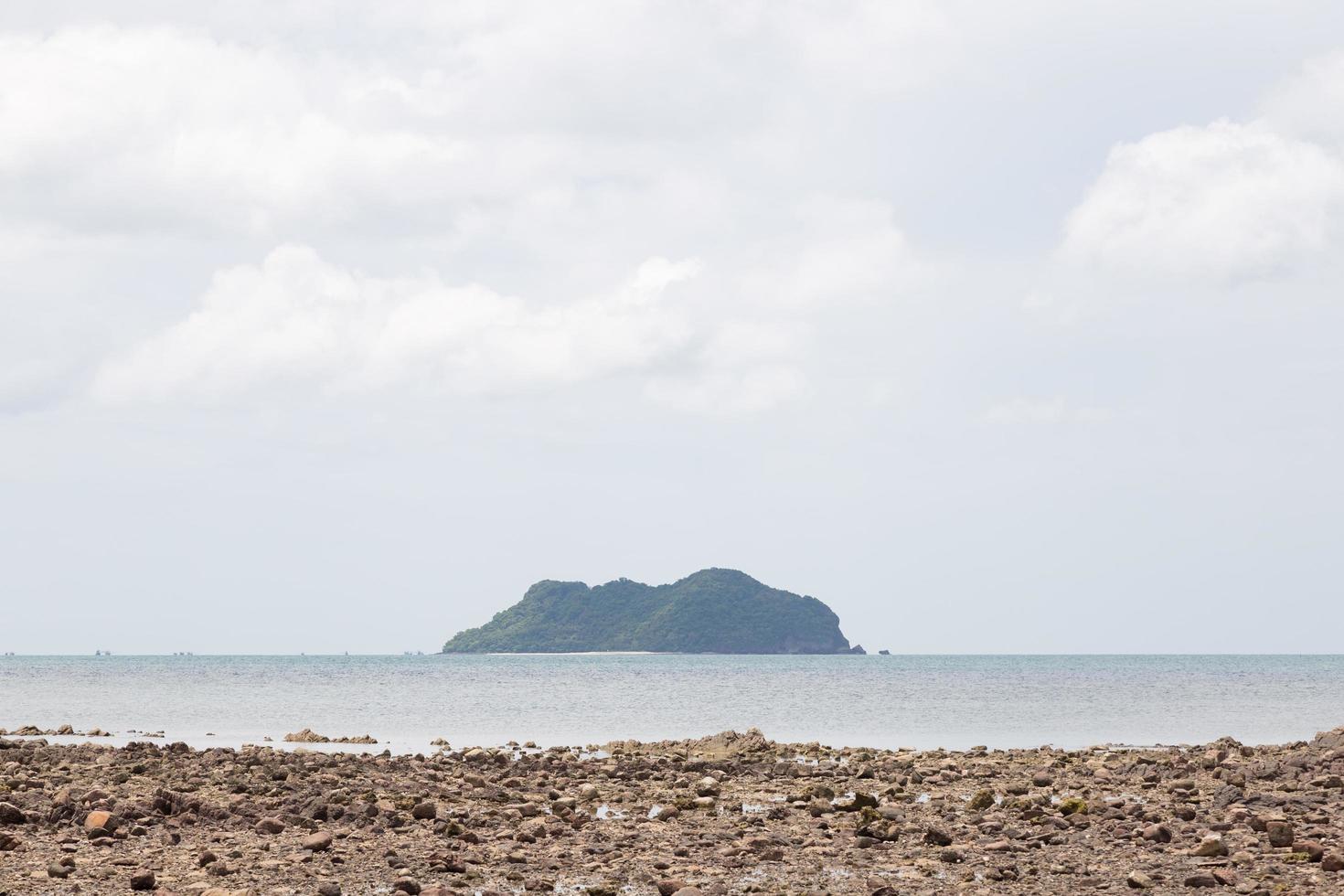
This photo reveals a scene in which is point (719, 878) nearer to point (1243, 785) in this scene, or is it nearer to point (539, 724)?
point (1243, 785)

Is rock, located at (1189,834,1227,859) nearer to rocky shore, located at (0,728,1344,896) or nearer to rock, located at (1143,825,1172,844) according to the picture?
rocky shore, located at (0,728,1344,896)

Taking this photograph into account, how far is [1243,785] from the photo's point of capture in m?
22.3

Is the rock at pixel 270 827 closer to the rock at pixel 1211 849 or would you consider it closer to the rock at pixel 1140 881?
the rock at pixel 1140 881

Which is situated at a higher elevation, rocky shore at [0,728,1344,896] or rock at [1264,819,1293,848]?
rock at [1264,819,1293,848]

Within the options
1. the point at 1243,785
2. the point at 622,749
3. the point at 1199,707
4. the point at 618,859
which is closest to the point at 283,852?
the point at 618,859

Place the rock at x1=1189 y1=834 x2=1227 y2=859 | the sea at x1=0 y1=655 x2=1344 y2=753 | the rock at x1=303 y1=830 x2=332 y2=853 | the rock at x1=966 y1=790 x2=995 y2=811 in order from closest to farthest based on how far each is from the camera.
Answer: the rock at x1=1189 y1=834 x2=1227 y2=859 → the rock at x1=303 y1=830 x2=332 y2=853 → the rock at x1=966 y1=790 x2=995 y2=811 → the sea at x1=0 y1=655 x2=1344 y2=753

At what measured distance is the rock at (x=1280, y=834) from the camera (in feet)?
54.0

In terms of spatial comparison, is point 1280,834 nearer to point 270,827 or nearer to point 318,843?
point 318,843

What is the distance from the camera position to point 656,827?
1945 centimetres

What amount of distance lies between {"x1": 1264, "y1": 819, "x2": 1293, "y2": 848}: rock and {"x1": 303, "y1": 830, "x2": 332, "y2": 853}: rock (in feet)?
41.1

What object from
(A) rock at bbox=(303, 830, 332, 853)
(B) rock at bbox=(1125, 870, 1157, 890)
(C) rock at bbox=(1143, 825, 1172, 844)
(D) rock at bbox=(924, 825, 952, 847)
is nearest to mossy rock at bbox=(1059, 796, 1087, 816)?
(C) rock at bbox=(1143, 825, 1172, 844)

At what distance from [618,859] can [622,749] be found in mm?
18979

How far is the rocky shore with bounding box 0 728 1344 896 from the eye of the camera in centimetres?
1505

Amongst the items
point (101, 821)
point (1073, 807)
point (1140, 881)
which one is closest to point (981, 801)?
point (1073, 807)
